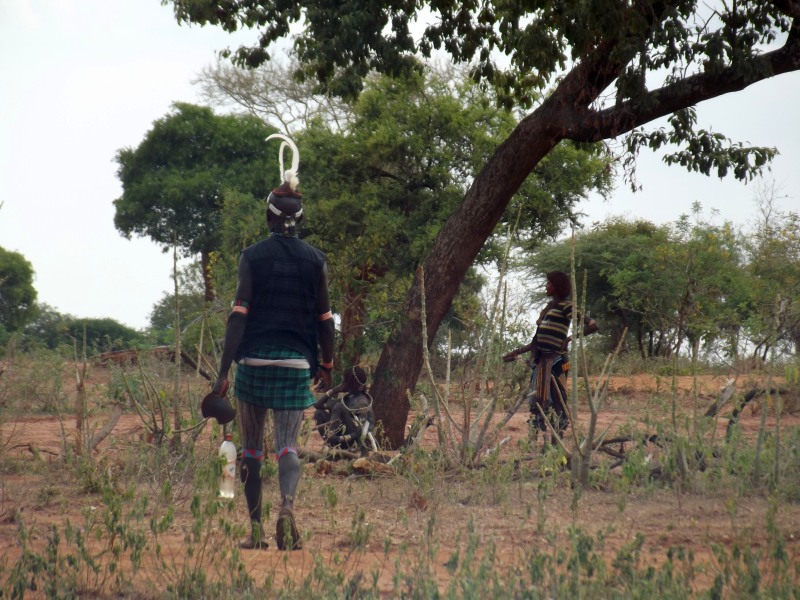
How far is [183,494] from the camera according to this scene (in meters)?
6.07

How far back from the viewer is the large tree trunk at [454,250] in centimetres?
850

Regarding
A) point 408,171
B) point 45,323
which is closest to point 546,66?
point 408,171

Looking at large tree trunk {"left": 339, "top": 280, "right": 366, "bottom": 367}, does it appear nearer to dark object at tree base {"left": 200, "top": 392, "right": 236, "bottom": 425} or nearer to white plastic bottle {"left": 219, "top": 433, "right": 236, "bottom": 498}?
dark object at tree base {"left": 200, "top": 392, "right": 236, "bottom": 425}

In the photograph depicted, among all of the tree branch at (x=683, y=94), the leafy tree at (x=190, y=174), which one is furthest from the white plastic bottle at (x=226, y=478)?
the leafy tree at (x=190, y=174)

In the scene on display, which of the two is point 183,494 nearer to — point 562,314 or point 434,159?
point 562,314

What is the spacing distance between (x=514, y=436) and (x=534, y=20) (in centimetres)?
410

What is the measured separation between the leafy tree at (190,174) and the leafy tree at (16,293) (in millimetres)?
3655

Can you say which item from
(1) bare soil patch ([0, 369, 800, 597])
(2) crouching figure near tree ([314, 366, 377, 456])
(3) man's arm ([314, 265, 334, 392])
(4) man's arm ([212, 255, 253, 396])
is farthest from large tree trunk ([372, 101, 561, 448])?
(4) man's arm ([212, 255, 253, 396])

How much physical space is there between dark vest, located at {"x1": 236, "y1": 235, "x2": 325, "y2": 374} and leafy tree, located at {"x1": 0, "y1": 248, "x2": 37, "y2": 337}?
94.7 ft

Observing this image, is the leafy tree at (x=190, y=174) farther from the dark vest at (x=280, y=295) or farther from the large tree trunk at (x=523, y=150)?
the dark vest at (x=280, y=295)

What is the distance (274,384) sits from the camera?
490 centimetres

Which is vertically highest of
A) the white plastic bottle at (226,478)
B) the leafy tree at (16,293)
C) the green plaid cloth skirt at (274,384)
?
the leafy tree at (16,293)

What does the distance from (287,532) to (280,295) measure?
47.4 inches

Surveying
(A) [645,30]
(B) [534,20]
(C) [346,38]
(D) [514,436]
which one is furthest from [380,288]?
(A) [645,30]
